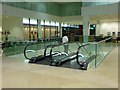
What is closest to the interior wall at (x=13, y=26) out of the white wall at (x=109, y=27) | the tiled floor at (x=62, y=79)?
the white wall at (x=109, y=27)

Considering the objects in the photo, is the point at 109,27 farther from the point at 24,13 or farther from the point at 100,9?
the point at 24,13

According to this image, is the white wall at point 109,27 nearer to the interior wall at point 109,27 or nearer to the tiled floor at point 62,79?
the interior wall at point 109,27

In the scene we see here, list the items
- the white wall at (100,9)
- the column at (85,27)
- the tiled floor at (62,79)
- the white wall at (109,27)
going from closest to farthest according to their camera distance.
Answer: the tiled floor at (62,79) < the white wall at (100,9) < the column at (85,27) < the white wall at (109,27)

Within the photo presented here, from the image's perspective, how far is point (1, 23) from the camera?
828 inches

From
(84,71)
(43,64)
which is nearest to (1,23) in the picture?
(43,64)

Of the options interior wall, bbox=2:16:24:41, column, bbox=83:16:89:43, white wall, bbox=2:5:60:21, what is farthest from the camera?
interior wall, bbox=2:16:24:41

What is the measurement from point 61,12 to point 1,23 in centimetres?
1049

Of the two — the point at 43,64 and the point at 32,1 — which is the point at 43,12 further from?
the point at 43,64

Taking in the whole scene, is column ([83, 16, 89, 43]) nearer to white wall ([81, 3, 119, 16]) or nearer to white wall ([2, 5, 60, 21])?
white wall ([81, 3, 119, 16])

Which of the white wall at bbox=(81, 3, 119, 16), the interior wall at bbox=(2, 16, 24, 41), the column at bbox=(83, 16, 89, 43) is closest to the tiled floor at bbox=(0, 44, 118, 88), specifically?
the white wall at bbox=(81, 3, 119, 16)

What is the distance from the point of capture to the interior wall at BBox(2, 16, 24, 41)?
19812 millimetres

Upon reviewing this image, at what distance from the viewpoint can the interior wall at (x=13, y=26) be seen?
65.0 feet

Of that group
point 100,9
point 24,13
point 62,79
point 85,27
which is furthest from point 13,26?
point 62,79

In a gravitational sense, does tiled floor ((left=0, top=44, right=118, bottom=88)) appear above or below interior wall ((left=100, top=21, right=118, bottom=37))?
below
